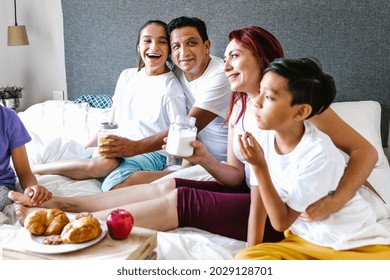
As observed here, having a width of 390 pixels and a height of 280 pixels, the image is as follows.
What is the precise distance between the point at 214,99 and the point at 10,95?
3.46ft

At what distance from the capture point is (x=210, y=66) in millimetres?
1440

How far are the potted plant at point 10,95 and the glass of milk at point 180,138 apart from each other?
48.6 inches

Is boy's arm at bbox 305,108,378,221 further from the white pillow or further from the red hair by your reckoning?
the white pillow

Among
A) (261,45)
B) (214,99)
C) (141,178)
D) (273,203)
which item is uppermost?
(261,45)

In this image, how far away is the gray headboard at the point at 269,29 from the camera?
1.55 metres

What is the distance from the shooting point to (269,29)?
66.0 inches

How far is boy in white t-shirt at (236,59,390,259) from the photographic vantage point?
786mm

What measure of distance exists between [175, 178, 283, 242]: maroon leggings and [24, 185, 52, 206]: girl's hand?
335 millimetres

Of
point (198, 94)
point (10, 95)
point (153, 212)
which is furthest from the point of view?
point (10, 95)

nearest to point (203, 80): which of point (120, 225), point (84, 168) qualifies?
point (84, 168)

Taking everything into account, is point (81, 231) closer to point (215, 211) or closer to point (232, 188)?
point (215, 211)

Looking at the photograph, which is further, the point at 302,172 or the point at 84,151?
the point at 84,151

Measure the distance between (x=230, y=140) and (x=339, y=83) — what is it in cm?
65

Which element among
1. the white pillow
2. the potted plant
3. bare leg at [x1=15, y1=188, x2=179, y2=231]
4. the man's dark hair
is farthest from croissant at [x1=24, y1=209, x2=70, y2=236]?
the potted plant
